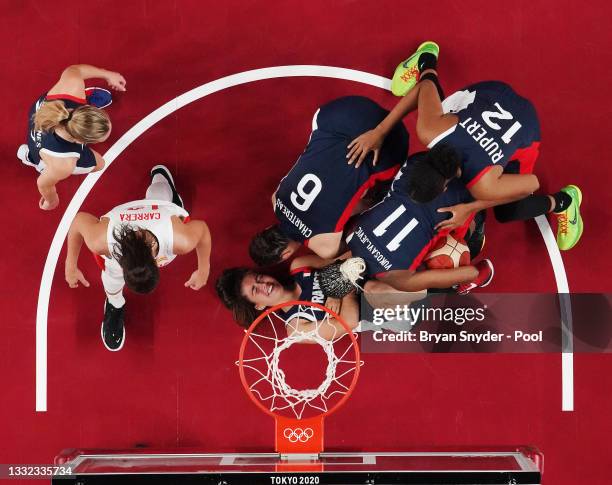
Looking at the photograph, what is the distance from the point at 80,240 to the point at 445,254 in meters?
2.71

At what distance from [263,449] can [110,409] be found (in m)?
1.35

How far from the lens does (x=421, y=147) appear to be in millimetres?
4809

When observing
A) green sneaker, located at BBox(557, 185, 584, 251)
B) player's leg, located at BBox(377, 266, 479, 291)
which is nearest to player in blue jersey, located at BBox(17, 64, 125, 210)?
player's leg, located at BBox(377, 266, 479, 291)

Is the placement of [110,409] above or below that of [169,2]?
below

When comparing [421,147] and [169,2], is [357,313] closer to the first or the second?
[421,147]

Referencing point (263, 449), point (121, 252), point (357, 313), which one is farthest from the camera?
point (357, 313)

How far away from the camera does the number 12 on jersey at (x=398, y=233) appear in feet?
13.4

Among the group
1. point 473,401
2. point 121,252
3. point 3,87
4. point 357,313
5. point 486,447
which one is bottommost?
point 486,447

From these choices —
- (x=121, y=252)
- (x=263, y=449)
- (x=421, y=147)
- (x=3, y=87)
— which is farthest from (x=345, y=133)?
(x=3, y=87)

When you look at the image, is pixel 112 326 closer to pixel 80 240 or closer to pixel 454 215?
pixel 80 240

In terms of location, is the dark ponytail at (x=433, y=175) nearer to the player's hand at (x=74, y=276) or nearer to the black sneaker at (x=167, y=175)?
the black sneaker at (x=167, y=175)

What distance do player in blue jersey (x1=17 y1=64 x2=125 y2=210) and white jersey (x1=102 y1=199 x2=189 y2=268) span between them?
537 mm

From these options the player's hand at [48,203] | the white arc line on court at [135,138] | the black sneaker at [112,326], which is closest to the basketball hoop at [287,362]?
the black sneaker at [112,326]

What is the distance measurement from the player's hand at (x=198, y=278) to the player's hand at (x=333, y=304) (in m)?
0.95
